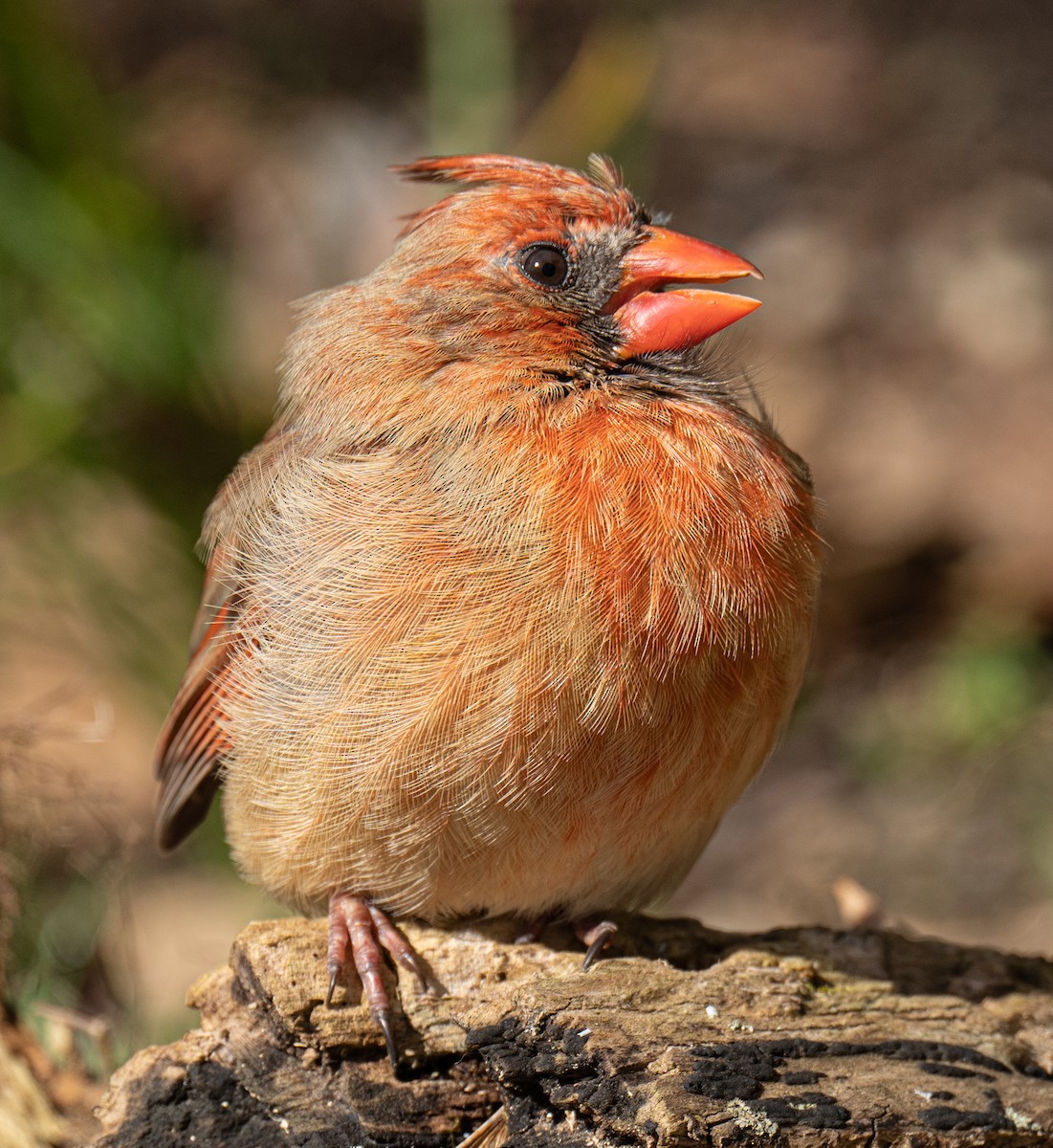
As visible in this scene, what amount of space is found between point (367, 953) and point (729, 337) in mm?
1768

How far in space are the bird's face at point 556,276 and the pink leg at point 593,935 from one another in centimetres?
126

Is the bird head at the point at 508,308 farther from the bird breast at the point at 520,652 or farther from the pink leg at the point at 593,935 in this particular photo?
the pink leg at the point at 593,935

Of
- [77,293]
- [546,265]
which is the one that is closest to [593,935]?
[546,265]

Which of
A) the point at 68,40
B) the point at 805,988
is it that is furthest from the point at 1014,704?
the point at 68,40

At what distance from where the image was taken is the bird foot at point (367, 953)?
287 centimetres

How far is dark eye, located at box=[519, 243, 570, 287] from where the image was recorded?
10.6ft

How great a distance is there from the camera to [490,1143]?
8.91 ft

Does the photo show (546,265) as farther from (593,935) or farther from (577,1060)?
(577,1060)

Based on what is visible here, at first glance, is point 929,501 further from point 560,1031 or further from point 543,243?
point 560,1031

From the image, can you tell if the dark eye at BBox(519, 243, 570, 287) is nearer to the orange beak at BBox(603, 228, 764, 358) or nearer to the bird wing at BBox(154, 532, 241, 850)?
the orange beak at BBox(603, 228, 764, 358)

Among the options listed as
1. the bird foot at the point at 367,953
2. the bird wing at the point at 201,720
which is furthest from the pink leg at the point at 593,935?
the bird wing at the point at 201,720

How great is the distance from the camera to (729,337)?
353 centimetres

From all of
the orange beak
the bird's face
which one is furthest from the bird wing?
the orange beak

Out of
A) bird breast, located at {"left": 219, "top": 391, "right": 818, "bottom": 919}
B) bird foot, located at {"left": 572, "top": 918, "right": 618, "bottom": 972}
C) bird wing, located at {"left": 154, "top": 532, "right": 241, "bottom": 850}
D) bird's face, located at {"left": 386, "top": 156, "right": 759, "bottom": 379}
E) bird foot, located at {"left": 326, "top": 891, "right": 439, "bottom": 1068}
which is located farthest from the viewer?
bird wing, located at {"left": 154, "top": 532, "right": 241, "bottom": 850}
